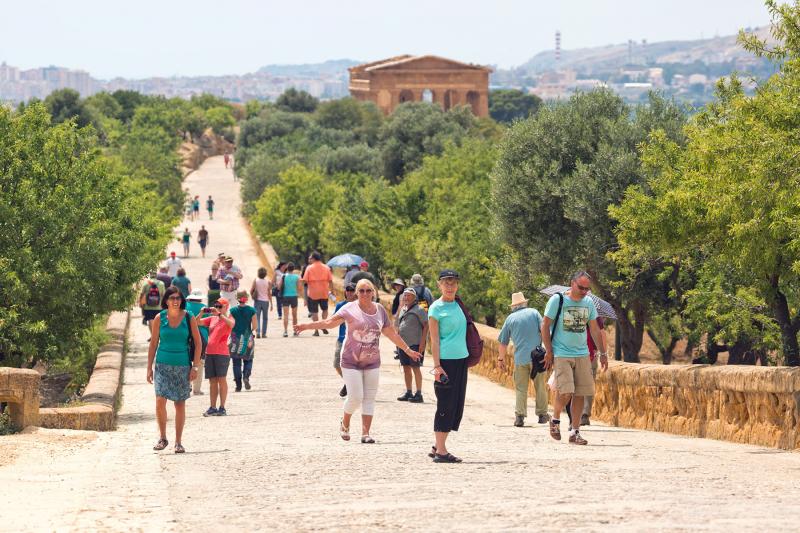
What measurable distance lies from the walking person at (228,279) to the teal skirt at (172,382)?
9118 millimetres

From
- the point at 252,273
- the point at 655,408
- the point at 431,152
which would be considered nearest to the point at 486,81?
the point at 431,152

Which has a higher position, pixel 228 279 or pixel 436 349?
pixel 436 349

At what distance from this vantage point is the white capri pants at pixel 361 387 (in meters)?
12.9

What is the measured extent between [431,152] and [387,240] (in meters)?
32.2

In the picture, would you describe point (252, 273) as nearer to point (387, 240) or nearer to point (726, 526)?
point (387, 240)

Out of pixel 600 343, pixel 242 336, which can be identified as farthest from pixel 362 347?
pixel 242 336

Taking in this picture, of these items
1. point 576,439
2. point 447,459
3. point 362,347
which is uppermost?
point 362,347

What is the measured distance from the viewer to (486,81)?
158250 mm

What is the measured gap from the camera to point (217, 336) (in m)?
16.4

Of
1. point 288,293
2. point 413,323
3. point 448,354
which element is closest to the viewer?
point 448,354

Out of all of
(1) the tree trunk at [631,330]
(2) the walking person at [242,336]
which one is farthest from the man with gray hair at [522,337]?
(1) the tree trunk at [631,330]

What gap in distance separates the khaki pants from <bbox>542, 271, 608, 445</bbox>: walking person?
2.12 m

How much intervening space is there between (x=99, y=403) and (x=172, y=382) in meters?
3.84

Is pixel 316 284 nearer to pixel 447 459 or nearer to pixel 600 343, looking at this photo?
pixel 600 343
